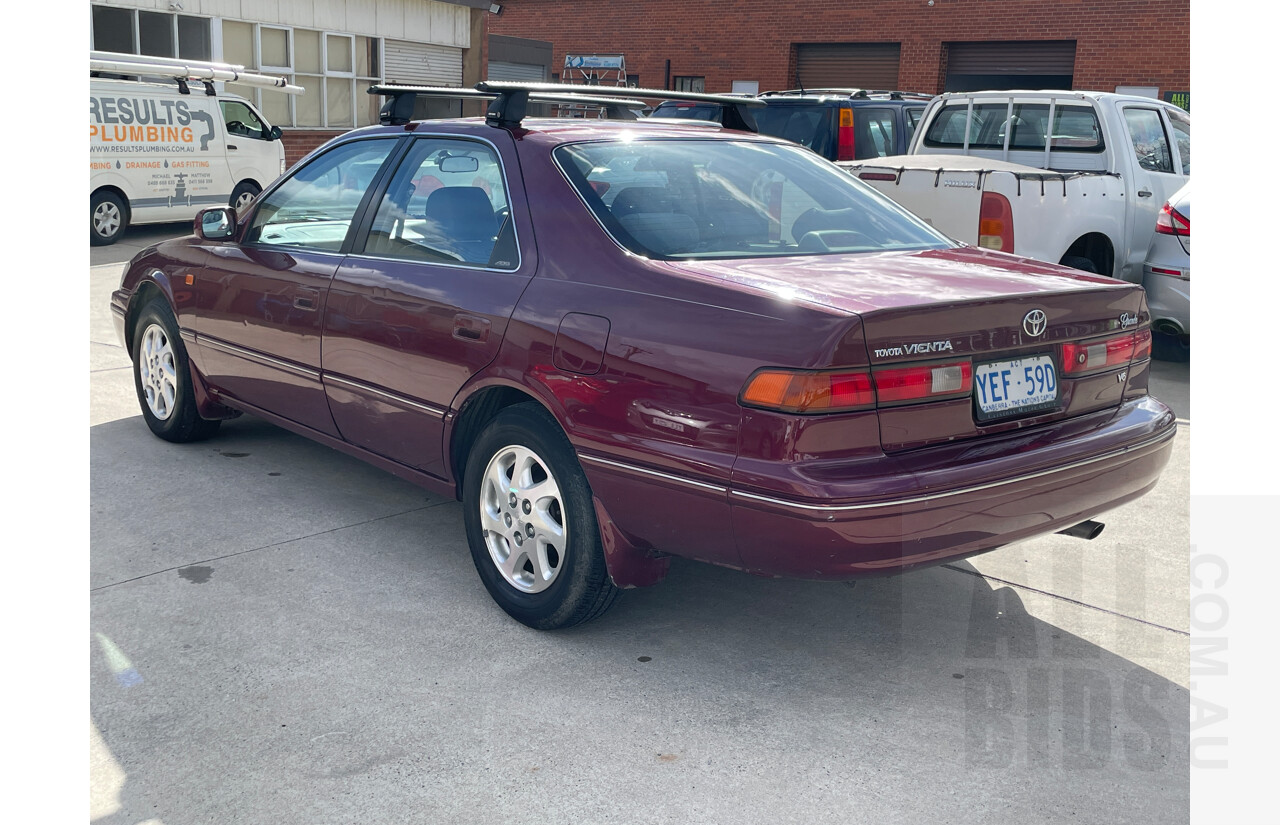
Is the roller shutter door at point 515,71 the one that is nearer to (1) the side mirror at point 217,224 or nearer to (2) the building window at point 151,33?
(2) the building window at point 151,33

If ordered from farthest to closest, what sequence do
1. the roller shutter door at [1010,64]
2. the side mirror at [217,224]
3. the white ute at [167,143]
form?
the roller shutter door at [1010,64], the white ute at [167,143], the side mirror at [217,224]

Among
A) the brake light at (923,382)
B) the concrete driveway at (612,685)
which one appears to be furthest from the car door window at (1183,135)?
Answer: the brake light at (923,382)

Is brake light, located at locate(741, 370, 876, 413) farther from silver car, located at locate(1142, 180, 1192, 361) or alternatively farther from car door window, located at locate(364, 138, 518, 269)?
silver car, located at locate(1142, 180, 1192, 361)

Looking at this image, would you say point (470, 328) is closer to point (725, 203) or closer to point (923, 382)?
point (725, 203)

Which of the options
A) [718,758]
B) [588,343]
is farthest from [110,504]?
[718,758]

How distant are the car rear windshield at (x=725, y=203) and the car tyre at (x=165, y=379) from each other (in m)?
2.66

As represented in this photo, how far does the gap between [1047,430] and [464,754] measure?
187 cm

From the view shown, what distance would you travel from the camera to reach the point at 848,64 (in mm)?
29438

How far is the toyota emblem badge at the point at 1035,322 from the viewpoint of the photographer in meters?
3.25

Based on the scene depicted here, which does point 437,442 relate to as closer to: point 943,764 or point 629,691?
point 629,691

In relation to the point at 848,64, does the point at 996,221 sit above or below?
below

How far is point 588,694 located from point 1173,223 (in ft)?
21.7

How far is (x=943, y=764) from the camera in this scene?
9.89 ft

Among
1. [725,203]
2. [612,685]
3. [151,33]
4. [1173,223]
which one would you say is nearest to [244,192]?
[151,33]
